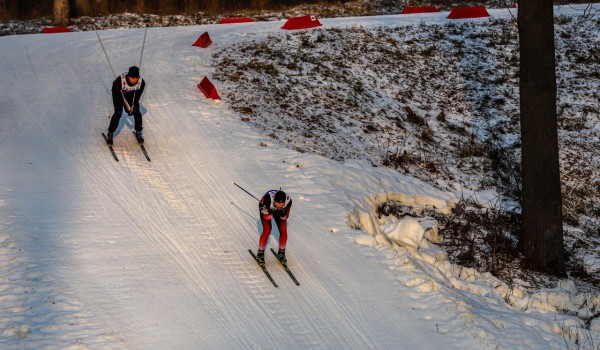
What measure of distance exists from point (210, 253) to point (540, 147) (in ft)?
19.5

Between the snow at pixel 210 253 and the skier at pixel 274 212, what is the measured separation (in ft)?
1.15

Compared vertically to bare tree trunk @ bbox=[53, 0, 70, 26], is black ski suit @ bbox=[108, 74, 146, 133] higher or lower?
lower

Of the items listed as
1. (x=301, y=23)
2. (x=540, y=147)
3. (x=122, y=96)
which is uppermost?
(x=301, y=23)

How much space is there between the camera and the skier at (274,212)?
1088cm

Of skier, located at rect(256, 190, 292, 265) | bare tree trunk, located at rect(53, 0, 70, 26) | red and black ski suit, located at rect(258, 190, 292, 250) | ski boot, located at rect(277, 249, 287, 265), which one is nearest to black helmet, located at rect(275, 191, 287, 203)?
skier, located at rect(256, 190, 292, 265)

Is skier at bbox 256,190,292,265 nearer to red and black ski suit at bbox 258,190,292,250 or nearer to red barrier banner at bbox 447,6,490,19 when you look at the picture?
red and black ski suit at bbox 258,190,292,250

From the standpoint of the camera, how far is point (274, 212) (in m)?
11.0

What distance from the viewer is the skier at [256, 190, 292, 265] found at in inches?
428

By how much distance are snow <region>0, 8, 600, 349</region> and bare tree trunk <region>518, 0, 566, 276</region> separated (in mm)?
1006

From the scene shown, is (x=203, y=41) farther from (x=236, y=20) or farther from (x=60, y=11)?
(x=60, y=11)

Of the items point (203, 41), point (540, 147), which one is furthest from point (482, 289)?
point (203, 41)

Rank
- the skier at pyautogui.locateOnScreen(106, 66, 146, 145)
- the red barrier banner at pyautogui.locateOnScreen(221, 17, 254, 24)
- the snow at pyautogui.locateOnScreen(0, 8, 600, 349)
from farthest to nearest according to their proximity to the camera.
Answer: the red barrier banner at pyautogui.locateOnScreen(221, 17, 254, 24) < the skier at pyautogui.locateOnScreen(106, 66, 146, 145) < the snow at pyautogui.locateOnScreen(0, 8, 600, 349)

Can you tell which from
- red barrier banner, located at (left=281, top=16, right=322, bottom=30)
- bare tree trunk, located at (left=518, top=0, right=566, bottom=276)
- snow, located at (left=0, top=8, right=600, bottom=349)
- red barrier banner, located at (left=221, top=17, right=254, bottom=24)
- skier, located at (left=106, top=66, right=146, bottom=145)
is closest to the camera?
snow, located at (left=0, top=8, right=600, bottom=349)

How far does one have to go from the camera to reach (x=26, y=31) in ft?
88.1
